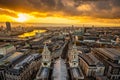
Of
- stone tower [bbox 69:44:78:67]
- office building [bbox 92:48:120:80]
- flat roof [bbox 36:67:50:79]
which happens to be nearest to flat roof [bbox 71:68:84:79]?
stone tower [bbox 69:44:78:67]

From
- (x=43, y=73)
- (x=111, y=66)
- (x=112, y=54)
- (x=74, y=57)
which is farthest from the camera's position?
(x=112, y=54)

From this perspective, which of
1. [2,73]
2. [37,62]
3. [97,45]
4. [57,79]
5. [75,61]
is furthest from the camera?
[97,45]

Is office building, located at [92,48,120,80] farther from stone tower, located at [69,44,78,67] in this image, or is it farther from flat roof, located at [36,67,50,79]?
flat roof, located at [36,67,50,79]

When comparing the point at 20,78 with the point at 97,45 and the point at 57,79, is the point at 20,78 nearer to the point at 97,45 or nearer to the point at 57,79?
the point at 57,79

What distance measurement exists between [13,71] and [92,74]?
45.1 meters

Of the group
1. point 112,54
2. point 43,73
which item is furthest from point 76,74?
point 112,54

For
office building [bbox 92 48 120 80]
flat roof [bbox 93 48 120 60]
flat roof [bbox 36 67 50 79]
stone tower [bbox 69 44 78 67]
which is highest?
stone tower [bbox 69 44 78 67]

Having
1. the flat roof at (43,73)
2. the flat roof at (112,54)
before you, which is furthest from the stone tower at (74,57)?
the flat roof at (112,54)

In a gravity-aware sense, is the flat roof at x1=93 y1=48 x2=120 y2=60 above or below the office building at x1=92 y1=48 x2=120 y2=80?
above

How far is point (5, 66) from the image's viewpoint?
218ft

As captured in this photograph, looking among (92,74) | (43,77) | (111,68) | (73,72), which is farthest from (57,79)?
(111,68)

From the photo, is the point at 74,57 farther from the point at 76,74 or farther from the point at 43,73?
the point at 43,73

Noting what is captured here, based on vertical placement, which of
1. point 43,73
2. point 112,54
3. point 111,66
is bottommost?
point 111,66

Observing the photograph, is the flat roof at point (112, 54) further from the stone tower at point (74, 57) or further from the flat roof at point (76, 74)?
the flat roof at point (76, 74)
